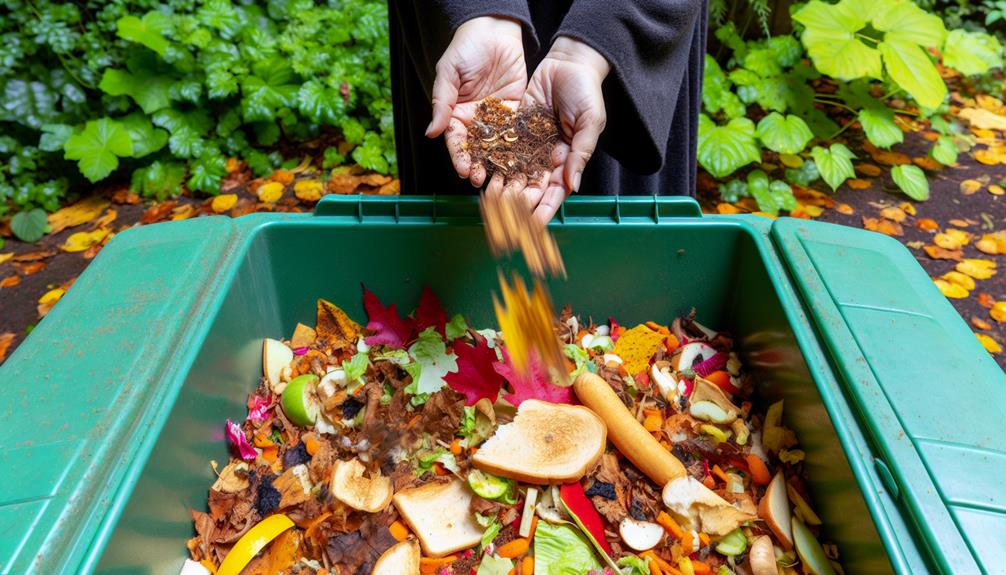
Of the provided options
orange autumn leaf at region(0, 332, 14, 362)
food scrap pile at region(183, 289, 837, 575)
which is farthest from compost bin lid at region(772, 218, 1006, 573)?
orange autumn leaf at region(0, 332, 14, 362)

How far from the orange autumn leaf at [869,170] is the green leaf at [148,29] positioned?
2679 mm

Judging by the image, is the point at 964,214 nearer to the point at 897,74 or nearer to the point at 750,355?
the point at 897,74

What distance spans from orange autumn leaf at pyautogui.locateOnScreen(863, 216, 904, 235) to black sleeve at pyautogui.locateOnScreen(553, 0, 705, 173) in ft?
Answer: 4.75

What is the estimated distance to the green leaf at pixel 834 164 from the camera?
7.52 ft

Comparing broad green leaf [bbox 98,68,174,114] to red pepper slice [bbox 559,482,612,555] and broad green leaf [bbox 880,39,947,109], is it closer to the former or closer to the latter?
red pepper slice [bbox 559,482,612,555]

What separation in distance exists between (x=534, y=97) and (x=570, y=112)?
0.11m

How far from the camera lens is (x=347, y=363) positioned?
1.24 metres

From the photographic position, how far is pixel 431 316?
1293mm

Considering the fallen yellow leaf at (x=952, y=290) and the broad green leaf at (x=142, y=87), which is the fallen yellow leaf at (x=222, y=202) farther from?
the fallen yellow leaf at (x=952, y=290)

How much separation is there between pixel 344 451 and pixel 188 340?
0.32 m

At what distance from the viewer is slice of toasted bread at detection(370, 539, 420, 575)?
97 cm

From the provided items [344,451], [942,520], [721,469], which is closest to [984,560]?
[942,520]

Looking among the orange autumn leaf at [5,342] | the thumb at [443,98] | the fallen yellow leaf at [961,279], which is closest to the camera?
the thumb at [443,98]

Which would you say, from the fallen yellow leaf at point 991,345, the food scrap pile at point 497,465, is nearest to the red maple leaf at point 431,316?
the food scrap pile at point 497,465
